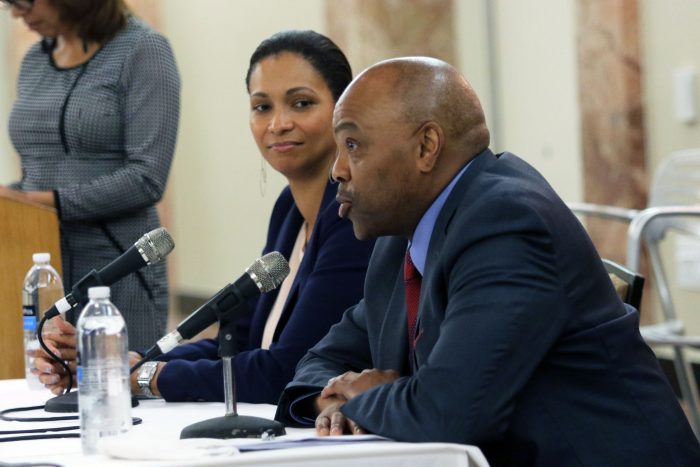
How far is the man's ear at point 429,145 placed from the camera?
2.21 metres

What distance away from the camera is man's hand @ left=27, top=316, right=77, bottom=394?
2.90 m

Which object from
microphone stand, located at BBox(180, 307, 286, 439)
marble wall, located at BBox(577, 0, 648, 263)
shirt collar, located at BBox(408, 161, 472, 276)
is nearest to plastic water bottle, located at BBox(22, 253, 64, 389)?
microphone stand, located at BBox(180, 307, 286, 439)

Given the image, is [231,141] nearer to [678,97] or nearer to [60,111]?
[678,97]

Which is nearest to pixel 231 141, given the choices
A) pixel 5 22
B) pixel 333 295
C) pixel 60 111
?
pixel 5 22

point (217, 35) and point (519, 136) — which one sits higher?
point (217, 35)

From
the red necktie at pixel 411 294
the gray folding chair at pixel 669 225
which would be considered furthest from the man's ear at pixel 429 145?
the gray folding chair at pixel 669 225

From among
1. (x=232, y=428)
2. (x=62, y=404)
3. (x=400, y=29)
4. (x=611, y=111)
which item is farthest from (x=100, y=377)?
(x=400, y=29)

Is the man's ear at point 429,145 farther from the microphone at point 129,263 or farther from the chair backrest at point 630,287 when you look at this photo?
the chair backrest at point 630,287

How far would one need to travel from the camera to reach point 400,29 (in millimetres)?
7242

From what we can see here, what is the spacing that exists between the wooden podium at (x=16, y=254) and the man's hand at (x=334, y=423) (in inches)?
59.6

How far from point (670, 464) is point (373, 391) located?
20.9 inches

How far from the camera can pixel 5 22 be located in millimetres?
9062

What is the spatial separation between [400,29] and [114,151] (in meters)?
3.65

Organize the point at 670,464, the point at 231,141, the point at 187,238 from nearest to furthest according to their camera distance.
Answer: the point at 670,464 → the point at 231,141 → the point at 187,238
